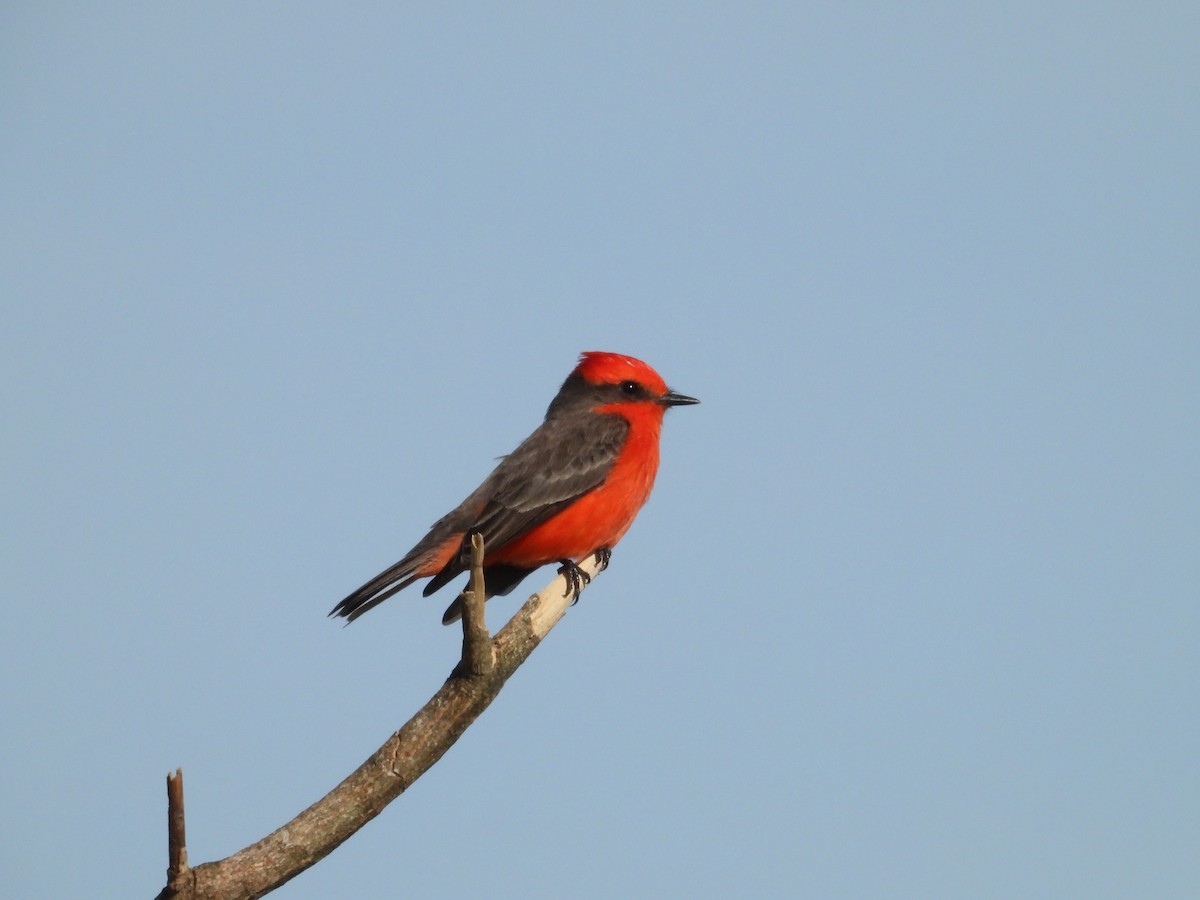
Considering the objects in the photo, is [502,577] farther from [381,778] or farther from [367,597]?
[381,778]

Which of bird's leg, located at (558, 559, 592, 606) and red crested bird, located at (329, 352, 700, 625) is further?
red crested bird, located at (329, 352, 700, 625)

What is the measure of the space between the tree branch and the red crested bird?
2.24m

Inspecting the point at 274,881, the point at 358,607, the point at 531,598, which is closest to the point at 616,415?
the point at 358,607

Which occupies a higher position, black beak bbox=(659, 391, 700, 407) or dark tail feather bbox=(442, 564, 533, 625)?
black beak bbox=(659, 391, 700, 407)

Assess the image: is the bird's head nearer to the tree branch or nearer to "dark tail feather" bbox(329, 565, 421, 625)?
"dark tail feather" bbox(329, 565, 421, 625)

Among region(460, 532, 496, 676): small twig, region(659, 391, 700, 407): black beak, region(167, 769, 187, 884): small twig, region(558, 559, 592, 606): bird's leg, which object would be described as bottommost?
region(167, 769, 187, 884): small twig

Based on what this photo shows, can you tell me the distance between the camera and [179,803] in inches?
208

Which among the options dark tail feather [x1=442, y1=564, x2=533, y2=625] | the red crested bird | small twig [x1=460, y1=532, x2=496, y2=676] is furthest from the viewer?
dark tail feather [x1=442, y1=564, x2=533, y2=625]

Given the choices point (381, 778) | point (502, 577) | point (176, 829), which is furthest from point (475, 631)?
point (502, 577)

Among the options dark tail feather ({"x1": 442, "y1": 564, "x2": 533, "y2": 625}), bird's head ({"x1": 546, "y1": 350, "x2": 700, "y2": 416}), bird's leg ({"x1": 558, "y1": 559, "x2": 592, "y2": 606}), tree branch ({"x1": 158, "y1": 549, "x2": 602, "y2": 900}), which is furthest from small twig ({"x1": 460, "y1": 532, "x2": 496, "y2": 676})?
bird's head ({"x1": 546, "y1": 350, "x2": 700, "y2": 416})

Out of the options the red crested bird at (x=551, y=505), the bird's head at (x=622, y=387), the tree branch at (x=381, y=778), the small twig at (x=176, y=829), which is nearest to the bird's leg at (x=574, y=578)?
the red crested bird at (x=551, y=505)

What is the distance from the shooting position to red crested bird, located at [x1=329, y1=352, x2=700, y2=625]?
29.4ft

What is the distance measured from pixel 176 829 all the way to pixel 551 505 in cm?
415

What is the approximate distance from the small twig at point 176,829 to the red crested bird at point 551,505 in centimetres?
321
